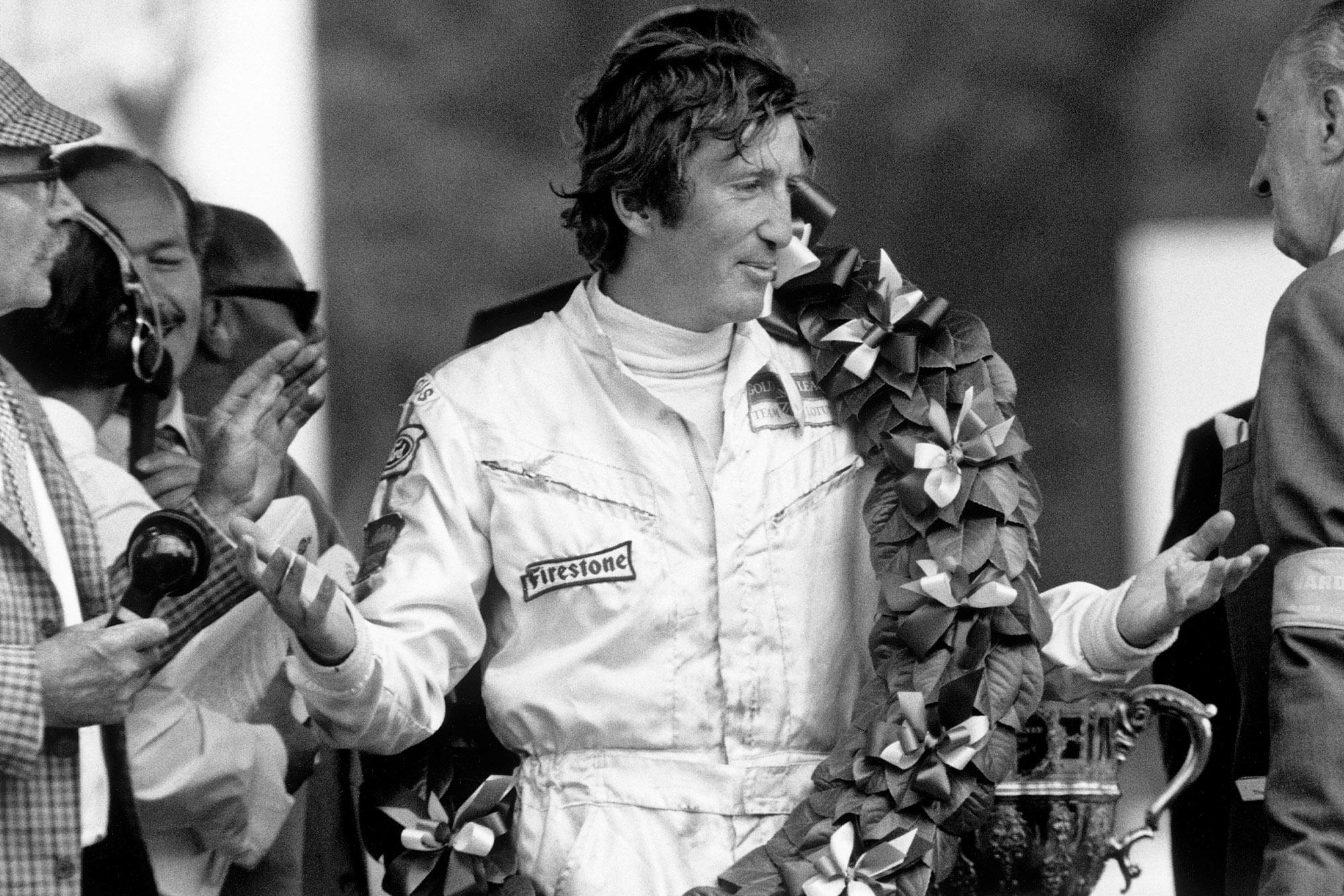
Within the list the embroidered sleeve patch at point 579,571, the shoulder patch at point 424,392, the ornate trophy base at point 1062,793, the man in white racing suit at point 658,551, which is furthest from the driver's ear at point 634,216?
the ornate trophy base at point 1062,793

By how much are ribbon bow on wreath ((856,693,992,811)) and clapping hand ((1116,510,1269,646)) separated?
0.84 ft

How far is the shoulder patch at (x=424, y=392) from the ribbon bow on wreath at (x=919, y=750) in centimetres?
80

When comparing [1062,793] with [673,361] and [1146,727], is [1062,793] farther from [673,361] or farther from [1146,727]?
[673,361]

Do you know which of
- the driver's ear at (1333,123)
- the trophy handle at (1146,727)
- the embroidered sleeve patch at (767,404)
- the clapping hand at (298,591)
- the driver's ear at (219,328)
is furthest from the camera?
the driver's ear at (219,328)

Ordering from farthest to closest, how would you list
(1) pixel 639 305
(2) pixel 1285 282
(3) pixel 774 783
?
(2) pixel 1285 282 → (1) pixel 639 305 → (3) pixel 774 783

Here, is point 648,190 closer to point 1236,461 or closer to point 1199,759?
point 1236,461

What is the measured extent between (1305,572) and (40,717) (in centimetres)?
167

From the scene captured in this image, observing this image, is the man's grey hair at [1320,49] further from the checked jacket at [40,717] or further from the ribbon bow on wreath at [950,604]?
the checked jacket at [40,717]

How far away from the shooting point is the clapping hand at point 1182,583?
2.65m

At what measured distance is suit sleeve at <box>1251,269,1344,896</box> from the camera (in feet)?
8.57

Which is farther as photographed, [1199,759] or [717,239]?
[1199,759]

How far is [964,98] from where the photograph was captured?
14.4ft

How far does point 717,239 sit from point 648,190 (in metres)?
0.12

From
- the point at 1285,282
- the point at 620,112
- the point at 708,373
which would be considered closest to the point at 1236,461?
the point at 708,373
